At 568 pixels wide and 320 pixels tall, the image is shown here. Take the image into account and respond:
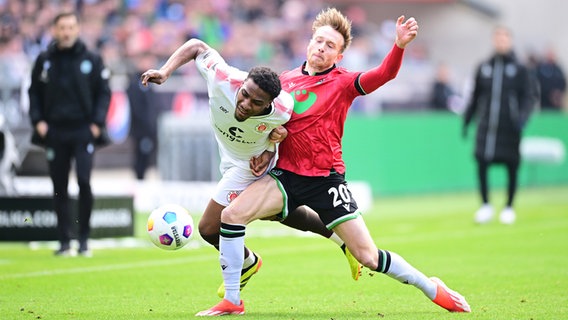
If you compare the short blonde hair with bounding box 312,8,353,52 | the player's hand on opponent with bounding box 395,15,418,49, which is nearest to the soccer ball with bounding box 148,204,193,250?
the short blonde hair with bounding box 312,8,353,52

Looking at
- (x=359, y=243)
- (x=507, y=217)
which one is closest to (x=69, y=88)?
(x=359, y=243)

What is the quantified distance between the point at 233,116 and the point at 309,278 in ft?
10.1

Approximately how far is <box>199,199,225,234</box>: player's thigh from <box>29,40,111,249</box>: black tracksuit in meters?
4.17

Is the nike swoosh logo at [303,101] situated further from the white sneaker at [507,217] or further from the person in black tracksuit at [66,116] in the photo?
the white sneaker at [507,217]

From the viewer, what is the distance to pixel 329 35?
8.42 meters

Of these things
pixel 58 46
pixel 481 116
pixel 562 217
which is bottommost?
pixel 562 217

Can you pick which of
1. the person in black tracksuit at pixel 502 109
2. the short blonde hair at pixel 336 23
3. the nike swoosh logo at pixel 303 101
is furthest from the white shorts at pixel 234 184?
the person in black tracksuit at pixel 502 109

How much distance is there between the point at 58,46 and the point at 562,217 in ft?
27.9

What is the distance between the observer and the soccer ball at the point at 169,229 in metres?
8.74

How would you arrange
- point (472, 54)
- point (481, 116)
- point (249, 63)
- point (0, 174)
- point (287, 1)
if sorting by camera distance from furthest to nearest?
point (472, 54) → point (287, 1) → point (249, 63) → point (481, 116) → point (0, 174)

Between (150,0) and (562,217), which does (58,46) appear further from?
(150,0)

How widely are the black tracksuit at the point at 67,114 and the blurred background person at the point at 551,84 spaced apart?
20.6 metres

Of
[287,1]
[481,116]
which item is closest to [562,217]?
[481,116]

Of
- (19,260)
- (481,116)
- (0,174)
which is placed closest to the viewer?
(19,260)
